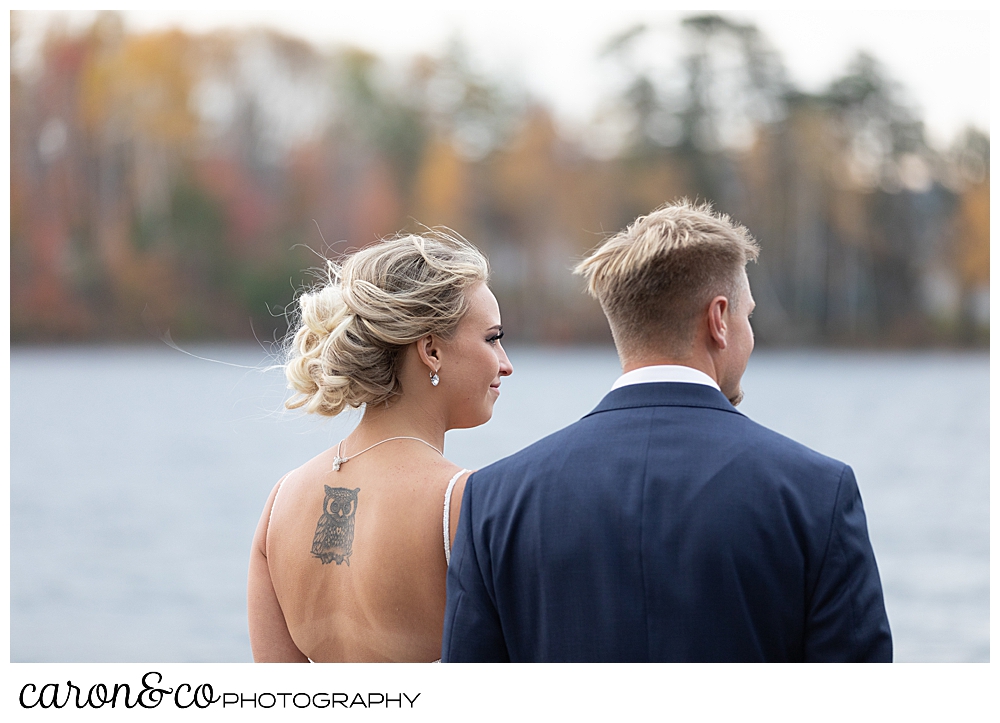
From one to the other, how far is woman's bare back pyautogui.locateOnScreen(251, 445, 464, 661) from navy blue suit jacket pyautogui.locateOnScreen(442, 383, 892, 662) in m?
0.32

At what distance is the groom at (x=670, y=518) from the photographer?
157cm

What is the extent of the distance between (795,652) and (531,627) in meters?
0.45

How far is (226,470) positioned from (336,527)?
24108 mm

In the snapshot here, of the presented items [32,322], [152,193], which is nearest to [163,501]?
[32,322]

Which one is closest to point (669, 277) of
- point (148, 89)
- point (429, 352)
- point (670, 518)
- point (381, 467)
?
point (670, 518)

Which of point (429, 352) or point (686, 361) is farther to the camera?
point (429, 352)

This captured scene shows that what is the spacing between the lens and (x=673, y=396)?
5.59 feet

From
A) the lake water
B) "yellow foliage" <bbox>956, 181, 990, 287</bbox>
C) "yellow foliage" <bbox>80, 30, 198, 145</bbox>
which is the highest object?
"yellow foliage" <bbox>80, 30, 198, 145</bbox>

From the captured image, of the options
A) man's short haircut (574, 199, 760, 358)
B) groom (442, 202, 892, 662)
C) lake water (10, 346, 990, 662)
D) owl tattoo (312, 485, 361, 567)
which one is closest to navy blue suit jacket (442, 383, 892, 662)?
groom (442, 202, 892, 662)

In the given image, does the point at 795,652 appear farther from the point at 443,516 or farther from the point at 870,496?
the point at 870,496

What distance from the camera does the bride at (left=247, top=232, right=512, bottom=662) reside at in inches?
80.9

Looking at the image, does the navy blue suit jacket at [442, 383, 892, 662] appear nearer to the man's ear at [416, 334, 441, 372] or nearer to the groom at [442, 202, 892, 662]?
the groom at [442, 202, 892, 662]

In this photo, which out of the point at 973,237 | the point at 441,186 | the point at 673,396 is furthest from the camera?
the point at 441,186

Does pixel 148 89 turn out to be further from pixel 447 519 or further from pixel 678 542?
pixel 678 542
